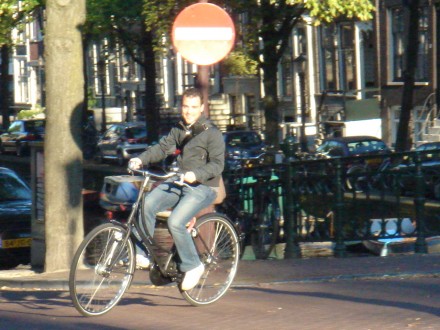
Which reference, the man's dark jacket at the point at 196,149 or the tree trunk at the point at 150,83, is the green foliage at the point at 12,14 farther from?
the man's dark jacket at the point at 196,149

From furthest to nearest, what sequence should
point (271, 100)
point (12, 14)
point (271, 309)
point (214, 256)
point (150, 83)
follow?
point (150, 83) < point (12, 14) < point (271, 100) < point (214, 256) < point (271, 309)

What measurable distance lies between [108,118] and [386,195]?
4697cm

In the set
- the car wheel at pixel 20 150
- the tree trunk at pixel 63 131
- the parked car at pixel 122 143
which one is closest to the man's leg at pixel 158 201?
the tree trunk at pixel 63 131

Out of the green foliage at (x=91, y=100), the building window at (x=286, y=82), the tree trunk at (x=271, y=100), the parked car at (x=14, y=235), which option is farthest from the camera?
the green foliage at (x=91, y=100)

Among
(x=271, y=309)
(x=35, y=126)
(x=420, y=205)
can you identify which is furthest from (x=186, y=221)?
(x=35, y=126)

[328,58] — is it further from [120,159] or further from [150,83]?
[150,83]

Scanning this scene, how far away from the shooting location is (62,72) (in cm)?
1156

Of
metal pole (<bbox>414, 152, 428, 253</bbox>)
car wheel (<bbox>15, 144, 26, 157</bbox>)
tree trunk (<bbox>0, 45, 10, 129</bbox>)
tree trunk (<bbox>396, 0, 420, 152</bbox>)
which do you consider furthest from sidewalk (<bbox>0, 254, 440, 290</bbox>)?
car wheel (<bbox>15, 144, 26, 157</bbox>)

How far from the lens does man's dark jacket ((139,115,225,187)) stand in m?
8.04

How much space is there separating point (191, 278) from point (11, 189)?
26.5 ft

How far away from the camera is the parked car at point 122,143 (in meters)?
40.2

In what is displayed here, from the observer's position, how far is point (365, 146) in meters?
30.9

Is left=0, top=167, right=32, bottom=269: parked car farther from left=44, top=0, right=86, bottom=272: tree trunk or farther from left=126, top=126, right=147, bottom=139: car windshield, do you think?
left=126, top=126, right=147, bottom=139: car windshield

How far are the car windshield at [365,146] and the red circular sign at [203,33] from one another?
21.0 meters
